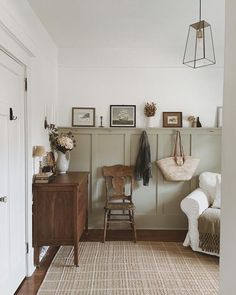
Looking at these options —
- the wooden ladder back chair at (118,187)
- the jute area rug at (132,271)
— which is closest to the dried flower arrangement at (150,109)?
the wooden ladder back chair at (118,187)

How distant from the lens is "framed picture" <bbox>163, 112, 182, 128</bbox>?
444 centimetres

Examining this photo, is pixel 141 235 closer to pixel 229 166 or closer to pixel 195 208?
pixel 195 208

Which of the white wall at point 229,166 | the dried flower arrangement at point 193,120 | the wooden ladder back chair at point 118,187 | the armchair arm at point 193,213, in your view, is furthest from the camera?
the dried flower arrangement at point 193,120

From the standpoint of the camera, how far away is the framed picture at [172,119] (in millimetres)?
4442

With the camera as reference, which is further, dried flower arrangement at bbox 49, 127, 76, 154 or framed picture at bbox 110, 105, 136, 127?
framed picture at bbox 110, 105, 136, 127

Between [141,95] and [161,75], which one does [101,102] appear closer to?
[141,95]

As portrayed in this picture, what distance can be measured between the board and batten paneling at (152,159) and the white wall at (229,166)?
3166 millimetres

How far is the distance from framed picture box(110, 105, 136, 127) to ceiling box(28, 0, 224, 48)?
3.01ft

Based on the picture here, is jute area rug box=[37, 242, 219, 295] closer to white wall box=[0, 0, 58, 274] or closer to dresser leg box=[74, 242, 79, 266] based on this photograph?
dresser leg box=[74, 242, 79, 266]

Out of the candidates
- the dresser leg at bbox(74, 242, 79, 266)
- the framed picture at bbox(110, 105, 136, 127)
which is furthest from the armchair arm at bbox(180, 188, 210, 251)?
the framed picture at bbox(110, 105, 136, 127)

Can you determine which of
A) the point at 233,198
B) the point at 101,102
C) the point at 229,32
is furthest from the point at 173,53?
the point at 233,198

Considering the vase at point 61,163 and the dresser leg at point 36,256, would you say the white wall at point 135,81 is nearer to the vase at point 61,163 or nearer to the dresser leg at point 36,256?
the vase at point 61,163

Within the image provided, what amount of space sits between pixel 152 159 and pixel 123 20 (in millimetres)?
2047

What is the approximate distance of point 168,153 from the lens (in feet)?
14.5
